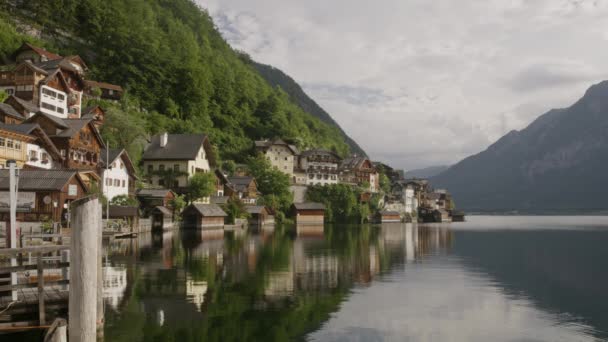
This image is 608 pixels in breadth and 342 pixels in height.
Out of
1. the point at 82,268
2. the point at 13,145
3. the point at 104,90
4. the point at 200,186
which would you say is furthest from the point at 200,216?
the point at 82,268

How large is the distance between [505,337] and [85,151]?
2249 inches

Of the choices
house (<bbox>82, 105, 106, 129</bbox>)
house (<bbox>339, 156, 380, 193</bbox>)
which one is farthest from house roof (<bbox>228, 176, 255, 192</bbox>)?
house (<bbox>339, 156, 380, 193</bbox>)

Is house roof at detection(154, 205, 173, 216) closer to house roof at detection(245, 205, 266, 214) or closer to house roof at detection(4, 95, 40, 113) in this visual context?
house roof at detection(4, 95, 40, 113)

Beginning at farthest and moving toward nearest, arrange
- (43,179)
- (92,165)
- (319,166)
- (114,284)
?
1. (319,166)
2. (92,165)
3. (43,179)
4. (114,284)

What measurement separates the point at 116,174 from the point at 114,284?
45466 millimetres

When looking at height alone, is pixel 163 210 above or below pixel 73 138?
below

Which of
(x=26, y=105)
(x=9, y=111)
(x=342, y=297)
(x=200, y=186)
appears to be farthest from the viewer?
(x=200, y=186)

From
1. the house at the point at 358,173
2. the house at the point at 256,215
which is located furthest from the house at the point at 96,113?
the house at the point at 358,173

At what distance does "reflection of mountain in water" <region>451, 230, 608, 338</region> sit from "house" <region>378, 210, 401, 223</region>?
8174 centimetres

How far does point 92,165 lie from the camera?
66875 millimetres

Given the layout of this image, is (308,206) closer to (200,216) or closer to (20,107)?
(200,216)

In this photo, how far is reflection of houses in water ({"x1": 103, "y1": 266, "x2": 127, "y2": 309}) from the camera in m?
24.5

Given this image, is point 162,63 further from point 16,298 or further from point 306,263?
point 16,298

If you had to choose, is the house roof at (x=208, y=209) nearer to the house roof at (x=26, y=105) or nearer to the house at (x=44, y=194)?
the house roof at (x=26, y=105)
